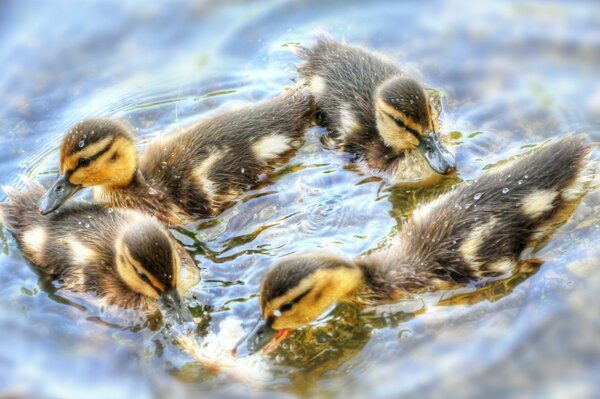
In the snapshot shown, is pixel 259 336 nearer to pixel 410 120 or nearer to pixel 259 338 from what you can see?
pixel 259 338

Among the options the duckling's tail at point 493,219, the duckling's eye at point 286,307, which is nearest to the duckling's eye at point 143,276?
the duckling's eye at point 286,307

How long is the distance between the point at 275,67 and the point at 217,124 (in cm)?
95

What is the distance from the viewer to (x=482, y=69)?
16.4 feet

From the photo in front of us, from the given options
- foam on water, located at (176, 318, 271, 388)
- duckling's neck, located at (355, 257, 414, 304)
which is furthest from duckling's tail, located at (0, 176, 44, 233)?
duckling's neck, located at (355, 257, 414, 304)

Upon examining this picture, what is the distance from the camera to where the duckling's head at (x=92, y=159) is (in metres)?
3.90

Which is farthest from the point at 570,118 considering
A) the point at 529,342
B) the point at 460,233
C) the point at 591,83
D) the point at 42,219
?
the point at 42,219

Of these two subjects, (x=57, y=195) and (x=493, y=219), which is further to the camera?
(x=57, y=195)

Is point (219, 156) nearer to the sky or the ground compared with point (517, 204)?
nearer to the sky

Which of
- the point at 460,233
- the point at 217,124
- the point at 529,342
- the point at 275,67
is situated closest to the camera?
the point at 529,342

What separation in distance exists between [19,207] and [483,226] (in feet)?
6.35

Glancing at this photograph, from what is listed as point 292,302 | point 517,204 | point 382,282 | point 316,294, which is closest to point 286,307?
point 292,302

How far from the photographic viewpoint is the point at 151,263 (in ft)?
11.2

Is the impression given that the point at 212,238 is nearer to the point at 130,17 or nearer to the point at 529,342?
the point at 529,342

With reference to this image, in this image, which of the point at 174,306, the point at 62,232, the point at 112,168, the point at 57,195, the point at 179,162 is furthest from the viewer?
the point at 179,162
